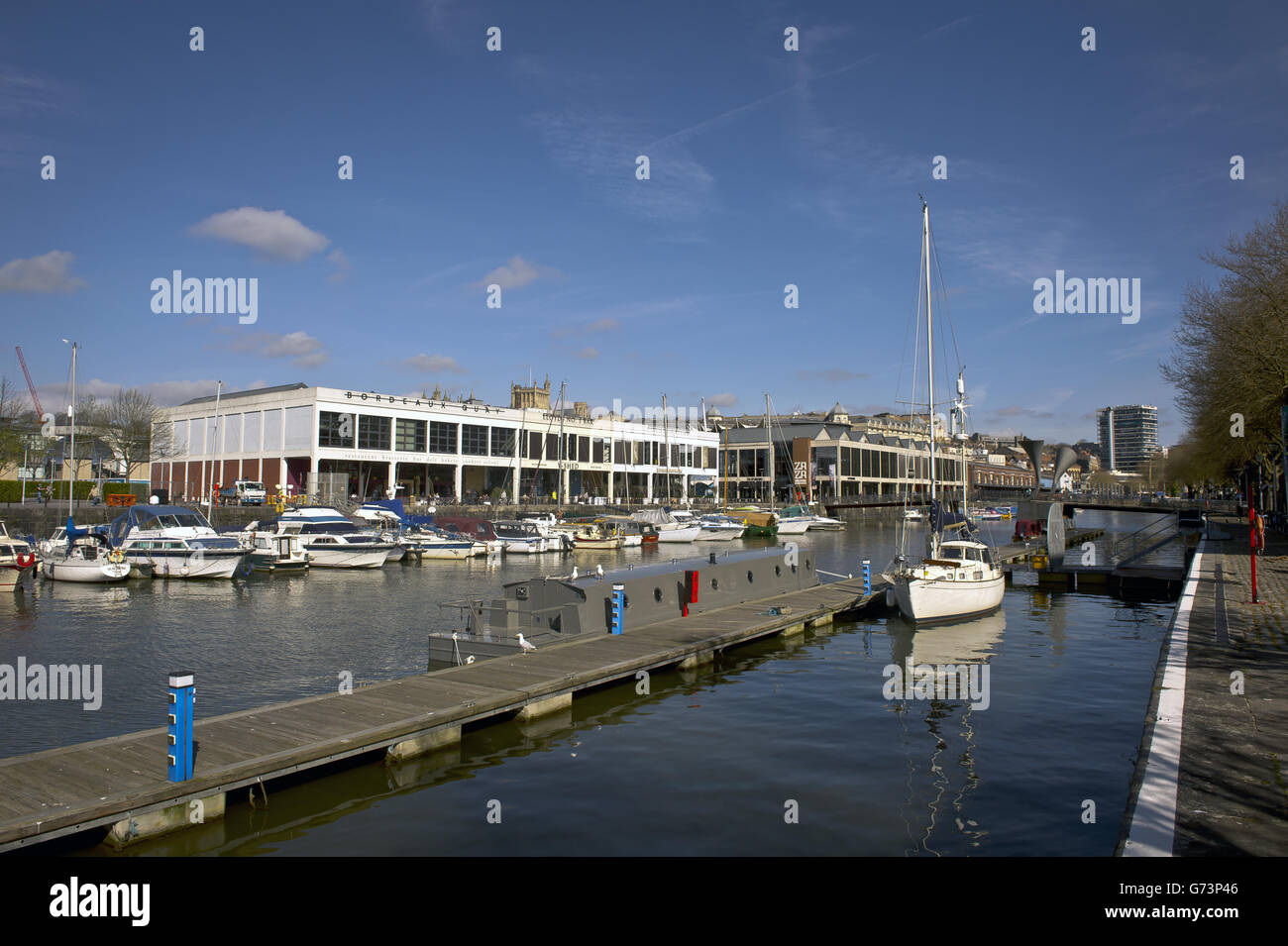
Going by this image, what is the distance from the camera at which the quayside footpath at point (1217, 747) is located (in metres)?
8.18

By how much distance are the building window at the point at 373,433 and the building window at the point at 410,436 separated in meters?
1.57

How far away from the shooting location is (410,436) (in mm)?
98562

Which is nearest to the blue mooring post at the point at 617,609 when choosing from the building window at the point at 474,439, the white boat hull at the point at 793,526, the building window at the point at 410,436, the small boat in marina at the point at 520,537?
the small boat in marina at the point at 520,537

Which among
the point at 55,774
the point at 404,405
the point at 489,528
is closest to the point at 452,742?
the point at 55,774

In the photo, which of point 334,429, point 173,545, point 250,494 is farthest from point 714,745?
point 334,429

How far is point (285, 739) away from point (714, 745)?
→ 7.86 m

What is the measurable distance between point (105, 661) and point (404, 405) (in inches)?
2966

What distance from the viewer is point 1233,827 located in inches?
327

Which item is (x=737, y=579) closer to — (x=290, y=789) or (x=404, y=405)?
(x=290, y=789)

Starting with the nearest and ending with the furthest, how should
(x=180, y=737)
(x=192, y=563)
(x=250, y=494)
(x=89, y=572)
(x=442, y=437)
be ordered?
(x=180, y=737) → (x=89, y=572) → (x=192, y=563) → (x=250, y=494) → (x=442, y=437)

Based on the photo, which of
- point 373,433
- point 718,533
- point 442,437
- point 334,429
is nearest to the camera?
point 334,429

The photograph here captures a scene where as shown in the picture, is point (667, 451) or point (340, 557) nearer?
point (340, 557)

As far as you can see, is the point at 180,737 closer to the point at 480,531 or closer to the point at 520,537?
the point at 480,531
